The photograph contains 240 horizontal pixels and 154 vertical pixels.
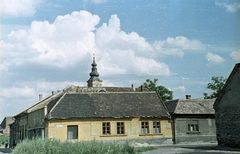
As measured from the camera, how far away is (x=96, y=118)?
92.9ft

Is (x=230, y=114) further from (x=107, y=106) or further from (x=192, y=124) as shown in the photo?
(x=107, y=106)

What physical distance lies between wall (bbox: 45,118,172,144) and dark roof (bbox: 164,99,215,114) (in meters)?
2.58

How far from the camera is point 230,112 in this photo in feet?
81.1

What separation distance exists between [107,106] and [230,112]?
12928 millimetres

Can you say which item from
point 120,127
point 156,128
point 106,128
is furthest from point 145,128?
point 106,128

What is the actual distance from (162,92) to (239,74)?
120 feet

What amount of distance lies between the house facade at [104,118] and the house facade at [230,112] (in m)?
6.43

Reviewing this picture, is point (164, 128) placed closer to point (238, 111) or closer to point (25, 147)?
point (238, 111)

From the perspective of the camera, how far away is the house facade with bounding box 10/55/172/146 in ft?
89.8

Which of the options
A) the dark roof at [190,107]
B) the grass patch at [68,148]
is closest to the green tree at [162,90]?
the dark roof at [190,107]

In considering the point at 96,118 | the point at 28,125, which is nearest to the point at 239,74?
the point at 96,118

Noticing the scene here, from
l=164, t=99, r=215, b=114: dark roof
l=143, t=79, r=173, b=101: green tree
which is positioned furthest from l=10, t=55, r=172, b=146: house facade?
l=143, t=79, r=173, b=101: green tree

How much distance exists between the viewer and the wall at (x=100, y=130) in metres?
26.9

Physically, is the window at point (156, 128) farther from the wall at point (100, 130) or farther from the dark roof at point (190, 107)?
the dark roof at point (190, 107)
